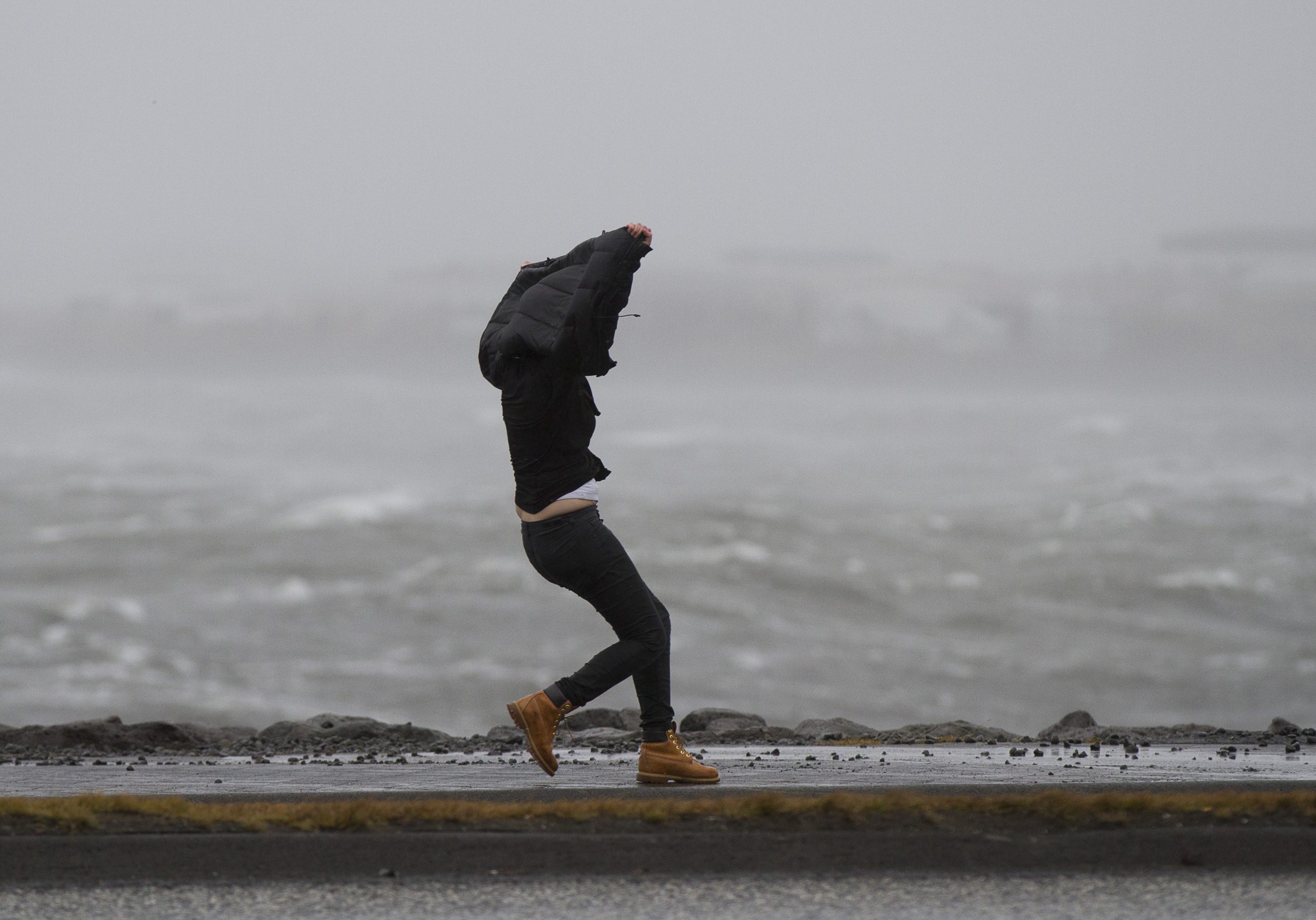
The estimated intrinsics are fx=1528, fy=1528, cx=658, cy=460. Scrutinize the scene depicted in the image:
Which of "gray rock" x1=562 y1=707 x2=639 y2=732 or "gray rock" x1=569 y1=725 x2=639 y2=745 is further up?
"gray rock" x1=562 y1=707 x2=639 y2=732

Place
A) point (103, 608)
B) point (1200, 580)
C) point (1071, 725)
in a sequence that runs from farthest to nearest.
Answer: point (1200, 580) → point (103, 608) → point (1071, 725)

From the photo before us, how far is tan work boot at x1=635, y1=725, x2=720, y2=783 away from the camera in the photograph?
303 inches

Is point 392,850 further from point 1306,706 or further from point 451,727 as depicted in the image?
point 1306,706

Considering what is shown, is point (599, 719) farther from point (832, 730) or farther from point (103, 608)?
point (103, 608)

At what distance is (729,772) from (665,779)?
33.6 inches

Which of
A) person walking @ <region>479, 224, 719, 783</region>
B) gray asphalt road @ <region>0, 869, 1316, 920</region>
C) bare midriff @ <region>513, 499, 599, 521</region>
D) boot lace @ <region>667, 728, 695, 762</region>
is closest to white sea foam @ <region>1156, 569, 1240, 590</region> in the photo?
boot lace @ <region>667, 728, 695, 762</region>

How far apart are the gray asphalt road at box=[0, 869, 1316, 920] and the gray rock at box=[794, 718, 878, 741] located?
6.13 m

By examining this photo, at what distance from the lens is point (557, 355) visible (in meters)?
7.08

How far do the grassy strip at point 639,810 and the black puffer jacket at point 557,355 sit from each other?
1724 mm

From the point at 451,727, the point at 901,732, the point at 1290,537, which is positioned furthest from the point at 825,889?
the point at 1290,537

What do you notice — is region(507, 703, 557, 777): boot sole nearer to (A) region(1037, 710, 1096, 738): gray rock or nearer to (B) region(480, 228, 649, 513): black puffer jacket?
(B) region(480, 228, 649, 513): black puffer jacket

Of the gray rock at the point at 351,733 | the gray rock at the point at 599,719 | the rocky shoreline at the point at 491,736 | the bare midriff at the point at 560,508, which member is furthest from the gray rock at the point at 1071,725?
the bare midriff at the point at 560,508

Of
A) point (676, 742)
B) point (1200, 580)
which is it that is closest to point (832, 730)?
point (676, 742)

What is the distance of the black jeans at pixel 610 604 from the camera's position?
738 cm
